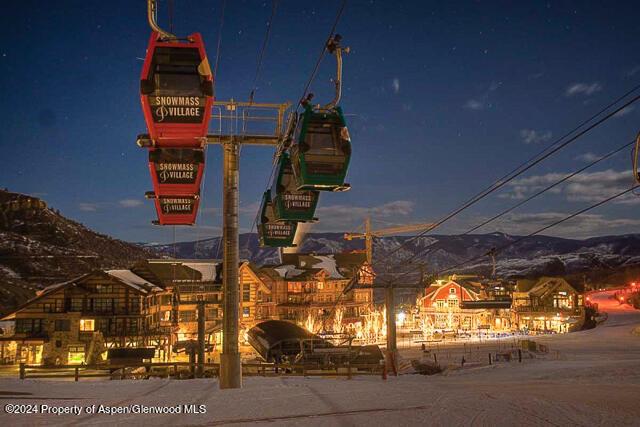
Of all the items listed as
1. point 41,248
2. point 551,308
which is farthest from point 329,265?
point 41,248

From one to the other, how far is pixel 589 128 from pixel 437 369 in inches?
1197

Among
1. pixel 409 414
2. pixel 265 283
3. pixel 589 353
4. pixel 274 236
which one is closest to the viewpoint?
pixel 409 414

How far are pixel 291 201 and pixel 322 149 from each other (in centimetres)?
472

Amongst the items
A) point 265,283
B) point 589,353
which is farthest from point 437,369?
point 265,283

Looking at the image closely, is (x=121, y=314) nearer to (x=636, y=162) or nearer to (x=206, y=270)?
(x=206, y=270)

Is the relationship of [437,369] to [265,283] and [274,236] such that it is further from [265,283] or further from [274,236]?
[265,283]

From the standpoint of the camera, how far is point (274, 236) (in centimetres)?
2052

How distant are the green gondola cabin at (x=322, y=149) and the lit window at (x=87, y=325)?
41.6 meters

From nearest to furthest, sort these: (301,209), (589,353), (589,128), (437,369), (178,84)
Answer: (178,84)
(589,128)
(301,209)
(437,369)
(589,353)

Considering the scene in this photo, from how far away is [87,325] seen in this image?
47.2 m

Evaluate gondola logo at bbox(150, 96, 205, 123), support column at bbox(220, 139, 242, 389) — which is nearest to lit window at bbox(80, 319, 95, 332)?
support column at bbox(220, 139, 242, 389)

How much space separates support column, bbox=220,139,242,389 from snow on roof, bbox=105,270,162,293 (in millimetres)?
36973

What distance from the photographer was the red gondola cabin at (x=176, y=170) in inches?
481

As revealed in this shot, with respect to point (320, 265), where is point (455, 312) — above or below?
below
